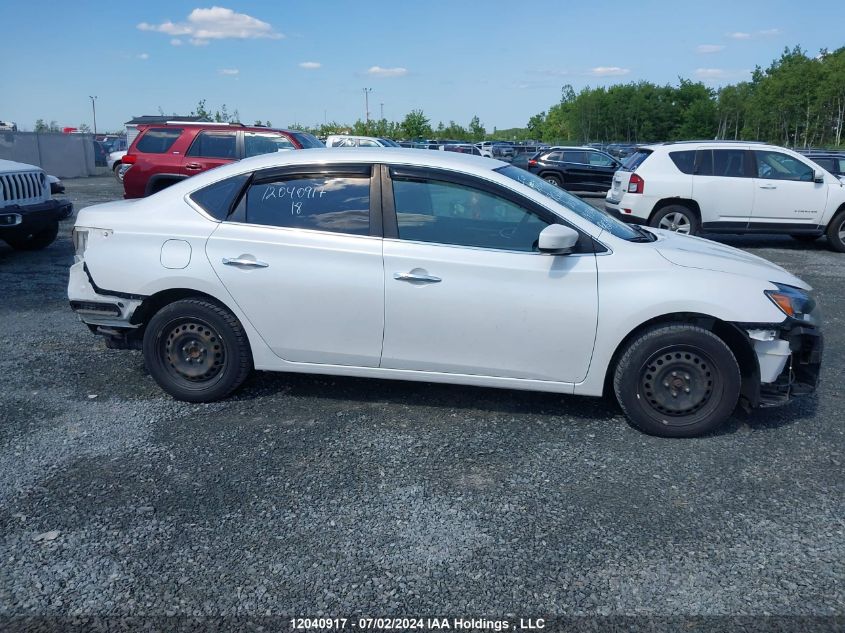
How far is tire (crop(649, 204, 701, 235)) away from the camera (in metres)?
12.0

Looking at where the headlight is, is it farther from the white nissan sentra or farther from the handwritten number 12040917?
the handwritten number 12040917

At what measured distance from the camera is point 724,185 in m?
11.9

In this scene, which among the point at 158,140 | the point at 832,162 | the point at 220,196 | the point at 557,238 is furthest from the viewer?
the point at 832,162

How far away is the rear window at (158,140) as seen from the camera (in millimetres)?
13180

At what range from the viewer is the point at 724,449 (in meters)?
4.25

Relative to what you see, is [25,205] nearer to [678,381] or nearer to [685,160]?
[678,381]

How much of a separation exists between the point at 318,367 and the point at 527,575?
2.12 meters

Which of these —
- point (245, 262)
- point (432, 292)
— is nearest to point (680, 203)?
point (432, 292)

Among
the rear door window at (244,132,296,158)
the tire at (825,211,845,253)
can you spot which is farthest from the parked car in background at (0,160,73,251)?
the tire at (825,211,845,253)

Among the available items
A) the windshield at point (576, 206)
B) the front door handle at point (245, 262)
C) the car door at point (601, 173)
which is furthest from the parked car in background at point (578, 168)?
the front door handle at point (245, 262)

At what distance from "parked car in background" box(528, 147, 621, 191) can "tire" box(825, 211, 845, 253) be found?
10.5 meters

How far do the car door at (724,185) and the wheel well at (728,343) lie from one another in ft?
26.7

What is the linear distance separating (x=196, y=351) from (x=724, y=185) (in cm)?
993

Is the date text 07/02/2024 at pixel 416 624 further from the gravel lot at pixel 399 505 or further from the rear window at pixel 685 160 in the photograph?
the rear window at pixel 685 160
